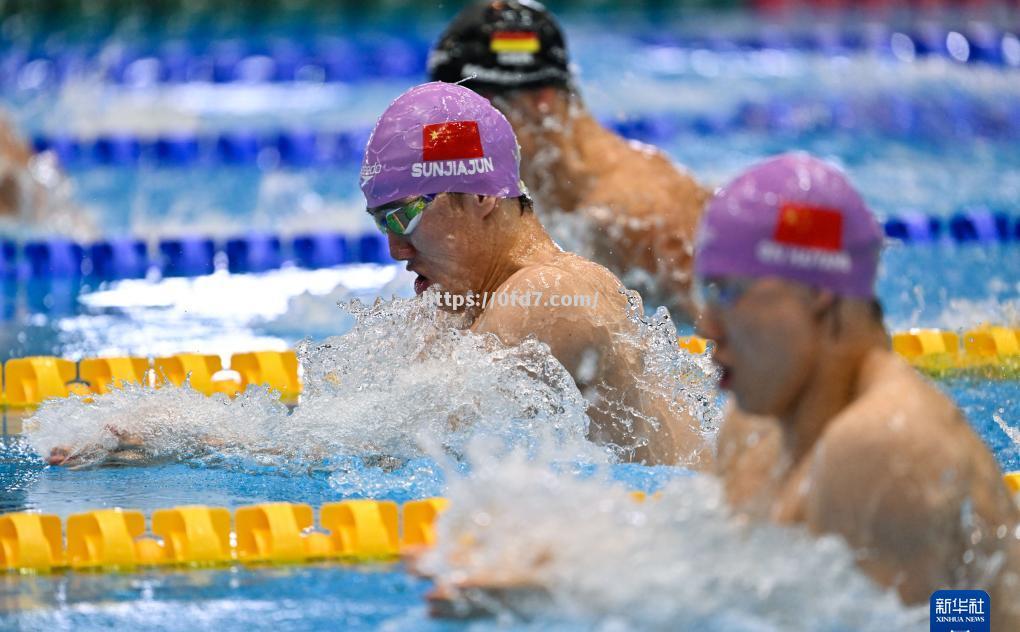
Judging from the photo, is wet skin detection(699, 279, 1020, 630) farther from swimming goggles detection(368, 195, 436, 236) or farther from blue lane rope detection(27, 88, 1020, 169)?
blue lane rope detection(27, 88, 1020, 169)

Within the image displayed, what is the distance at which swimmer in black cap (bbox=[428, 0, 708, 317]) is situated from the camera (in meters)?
4.41

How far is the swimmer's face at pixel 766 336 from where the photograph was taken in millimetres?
1934

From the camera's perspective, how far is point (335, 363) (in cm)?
333

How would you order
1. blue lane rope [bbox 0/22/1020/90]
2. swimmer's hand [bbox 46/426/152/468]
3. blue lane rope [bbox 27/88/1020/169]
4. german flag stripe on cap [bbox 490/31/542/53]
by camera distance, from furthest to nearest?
blue lane rope [bbox 0/22/1020/90] → blue lane rope [bbox 27/88/1020/169] → german flag stripe on cap [bbox 490/31/542/53] → swimmer's hand [bbox 46/426/152/468]

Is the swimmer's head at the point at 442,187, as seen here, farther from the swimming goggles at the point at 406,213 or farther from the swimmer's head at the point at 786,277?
the swimmer's head at the point at 786,277

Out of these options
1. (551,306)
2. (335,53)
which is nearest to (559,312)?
(551,306)

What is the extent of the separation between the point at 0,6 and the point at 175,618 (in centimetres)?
1039

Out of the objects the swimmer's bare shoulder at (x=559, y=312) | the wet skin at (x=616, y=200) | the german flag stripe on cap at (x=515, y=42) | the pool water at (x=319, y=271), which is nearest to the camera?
the pool water at (x=319, y=271)

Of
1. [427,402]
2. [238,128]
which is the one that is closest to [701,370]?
[427,402]

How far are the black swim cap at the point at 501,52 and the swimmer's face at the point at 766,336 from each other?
8.21ft

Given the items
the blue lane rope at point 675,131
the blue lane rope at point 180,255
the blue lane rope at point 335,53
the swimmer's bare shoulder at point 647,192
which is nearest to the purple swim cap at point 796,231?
Answer: the swimmer's bare shoulder at point 647,192

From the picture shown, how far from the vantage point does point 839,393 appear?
198 cm

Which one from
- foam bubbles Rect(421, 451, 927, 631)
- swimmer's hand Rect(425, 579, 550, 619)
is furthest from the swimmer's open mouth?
swimmer's hand Rect(425, 579, 550, 619)

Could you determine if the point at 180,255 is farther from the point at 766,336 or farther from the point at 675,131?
the point at 766,336
